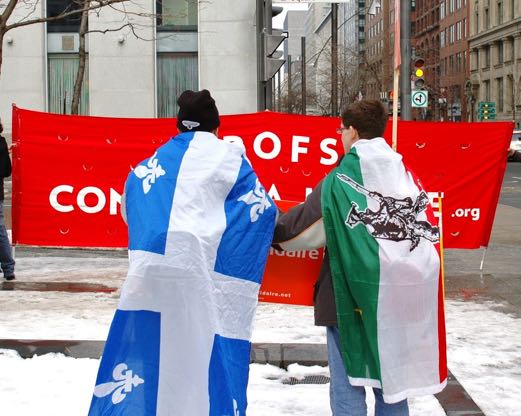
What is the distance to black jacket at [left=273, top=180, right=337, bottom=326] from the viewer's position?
3898mm

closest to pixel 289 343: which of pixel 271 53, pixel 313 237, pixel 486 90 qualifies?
pixel 313 237

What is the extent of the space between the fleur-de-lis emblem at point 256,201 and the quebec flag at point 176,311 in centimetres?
9

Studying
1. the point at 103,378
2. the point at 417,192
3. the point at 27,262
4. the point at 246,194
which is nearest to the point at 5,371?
the point at 103,378

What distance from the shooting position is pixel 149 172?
3.89 m

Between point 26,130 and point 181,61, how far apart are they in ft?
54.2

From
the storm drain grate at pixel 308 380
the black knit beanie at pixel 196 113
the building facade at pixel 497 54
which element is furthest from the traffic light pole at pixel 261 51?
the building facade at pixel 497 54

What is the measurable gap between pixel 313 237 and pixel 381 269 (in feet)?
1.07

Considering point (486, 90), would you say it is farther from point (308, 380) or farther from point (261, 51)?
point (308, 380)

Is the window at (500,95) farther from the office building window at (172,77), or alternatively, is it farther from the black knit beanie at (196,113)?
the black knit beanie at (196,113)

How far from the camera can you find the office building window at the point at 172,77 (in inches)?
1011

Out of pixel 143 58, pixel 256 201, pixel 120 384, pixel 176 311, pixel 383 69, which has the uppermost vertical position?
pixel 383 69

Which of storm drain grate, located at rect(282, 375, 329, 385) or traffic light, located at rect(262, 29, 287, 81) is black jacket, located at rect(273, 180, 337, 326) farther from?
traffic light, located at rect(262, 29, 287, 81)

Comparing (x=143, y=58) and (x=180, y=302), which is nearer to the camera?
(x=180, y=302)

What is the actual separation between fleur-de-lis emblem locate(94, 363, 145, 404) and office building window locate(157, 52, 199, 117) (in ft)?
72.9
